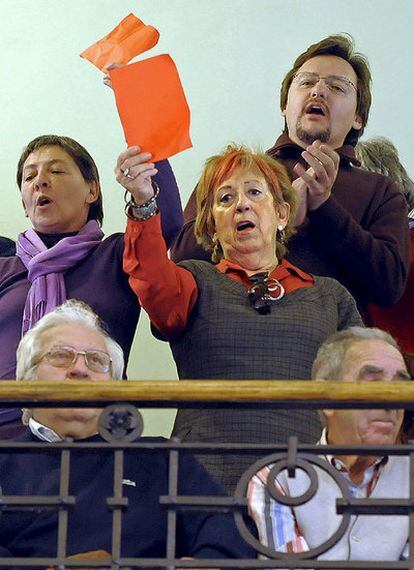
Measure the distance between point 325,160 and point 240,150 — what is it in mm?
191

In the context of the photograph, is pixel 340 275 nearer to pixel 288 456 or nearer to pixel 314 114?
pixel 314 114

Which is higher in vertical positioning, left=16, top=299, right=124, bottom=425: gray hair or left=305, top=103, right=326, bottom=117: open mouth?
left=305, top=103, right=326, bottom=117: open mouth

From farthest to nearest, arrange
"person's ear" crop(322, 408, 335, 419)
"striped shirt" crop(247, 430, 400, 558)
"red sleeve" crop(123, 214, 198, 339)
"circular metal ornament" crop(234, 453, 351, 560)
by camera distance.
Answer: "red sleeve" crop(123, 214, 198, 339)
"person's ear" crop(322, 408, 335, 419)
"striped shirt" crop(247, 430, 400, 558)
"circular metal ornament" crop(234, 453, 351, 560)

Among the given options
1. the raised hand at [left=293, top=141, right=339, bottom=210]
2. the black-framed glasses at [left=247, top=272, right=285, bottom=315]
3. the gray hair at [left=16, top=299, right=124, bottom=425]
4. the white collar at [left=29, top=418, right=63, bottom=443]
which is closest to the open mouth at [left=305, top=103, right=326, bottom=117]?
the raised hand at [left=293, top=141, right=339, bottom=210]

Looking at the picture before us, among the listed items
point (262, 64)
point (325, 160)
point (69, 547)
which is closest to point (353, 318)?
point (325, 160)

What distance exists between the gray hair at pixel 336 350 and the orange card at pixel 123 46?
0.78 meters

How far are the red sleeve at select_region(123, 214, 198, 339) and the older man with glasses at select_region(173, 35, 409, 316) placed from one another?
324 millimetres

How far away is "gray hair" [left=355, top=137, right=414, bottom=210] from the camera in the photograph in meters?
3.97

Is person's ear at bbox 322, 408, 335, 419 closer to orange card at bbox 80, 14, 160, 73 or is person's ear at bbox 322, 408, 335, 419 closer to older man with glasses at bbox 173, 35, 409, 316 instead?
older man with glasses at bbox 173, 35, 409, 316

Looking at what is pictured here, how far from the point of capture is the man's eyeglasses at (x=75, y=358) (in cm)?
283

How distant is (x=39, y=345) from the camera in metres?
2.89

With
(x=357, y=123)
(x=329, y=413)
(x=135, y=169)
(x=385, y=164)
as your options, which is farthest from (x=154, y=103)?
(x=385, y=164)

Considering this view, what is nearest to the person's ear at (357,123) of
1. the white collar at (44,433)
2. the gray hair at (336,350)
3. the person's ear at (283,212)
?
the person's ear at (283,212)

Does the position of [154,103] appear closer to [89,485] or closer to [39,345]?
[39,345]
